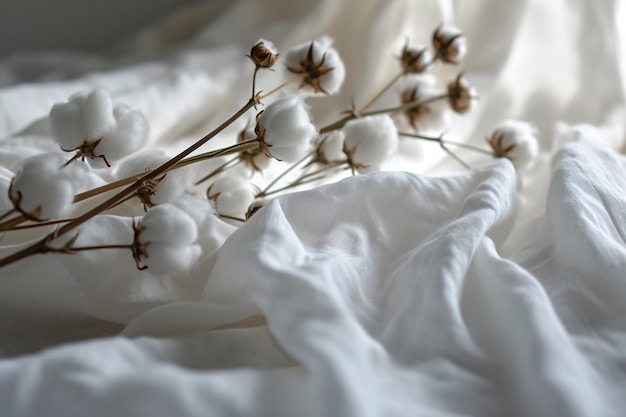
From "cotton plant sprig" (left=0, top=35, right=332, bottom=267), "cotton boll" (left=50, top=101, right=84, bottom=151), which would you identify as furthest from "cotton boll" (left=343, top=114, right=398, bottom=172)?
"cotton boll" (left=50, top=101, right=84, bottom=151)

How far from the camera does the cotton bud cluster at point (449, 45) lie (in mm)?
666

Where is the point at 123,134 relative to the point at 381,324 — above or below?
above

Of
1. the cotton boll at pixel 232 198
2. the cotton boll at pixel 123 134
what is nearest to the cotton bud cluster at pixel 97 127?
the cotton boll at pixel 123 134

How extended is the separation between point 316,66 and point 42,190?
25cm

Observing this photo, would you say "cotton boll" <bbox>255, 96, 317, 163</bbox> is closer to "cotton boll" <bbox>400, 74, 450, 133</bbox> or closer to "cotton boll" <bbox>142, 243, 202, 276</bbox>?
"cotton boll" <bbox>142, 243, 202, 276</bbox>

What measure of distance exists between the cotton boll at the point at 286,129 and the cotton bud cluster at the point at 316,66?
0.11m

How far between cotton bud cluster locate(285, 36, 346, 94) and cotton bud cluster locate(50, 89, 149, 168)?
0.51 ft

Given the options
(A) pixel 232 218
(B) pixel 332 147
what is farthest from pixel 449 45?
(A) pixel 232 218

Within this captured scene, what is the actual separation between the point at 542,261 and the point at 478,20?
0.48m

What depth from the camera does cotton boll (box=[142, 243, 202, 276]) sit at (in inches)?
14.7

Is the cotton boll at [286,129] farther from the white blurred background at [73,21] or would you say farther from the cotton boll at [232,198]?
the white blurred background at [73,21]

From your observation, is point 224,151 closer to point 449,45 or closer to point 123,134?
point 123,134

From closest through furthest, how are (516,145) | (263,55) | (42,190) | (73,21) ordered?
1. (42,190)
2. (263,55)
3. (516,145)
4. (73,21)

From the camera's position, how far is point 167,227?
374 millimetres
